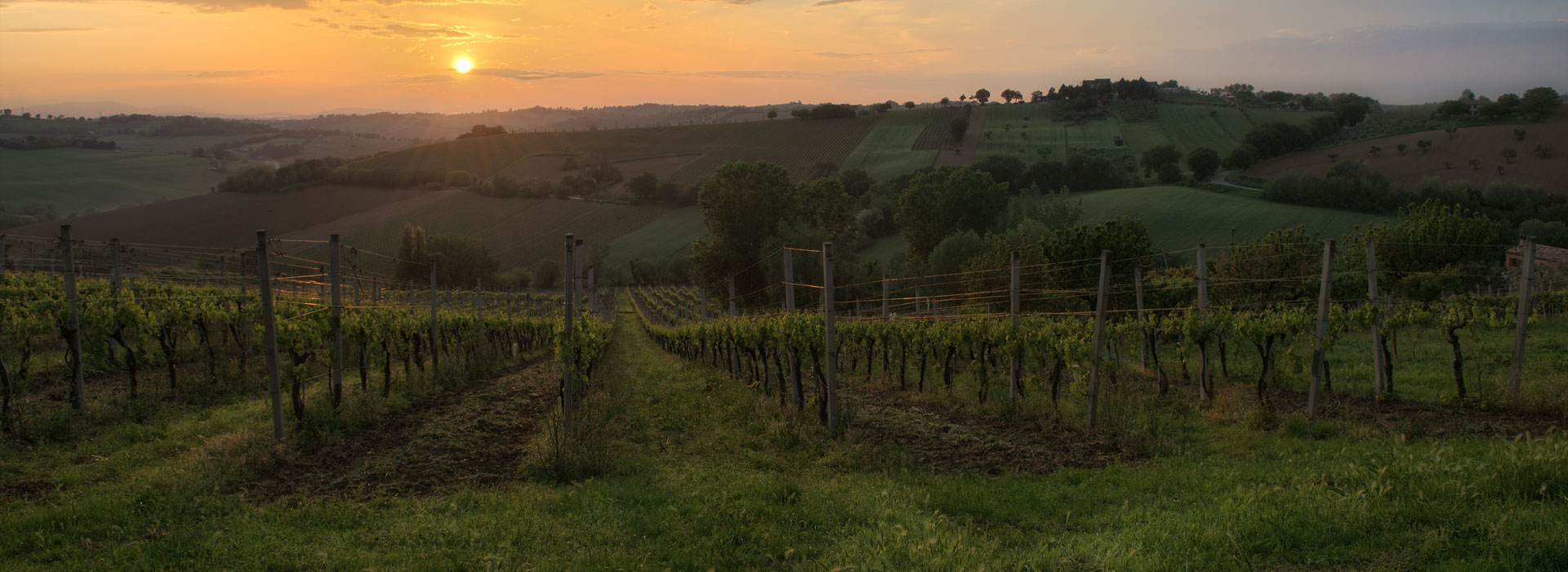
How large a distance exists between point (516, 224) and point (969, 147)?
158ft

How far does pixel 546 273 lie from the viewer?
6438 cm

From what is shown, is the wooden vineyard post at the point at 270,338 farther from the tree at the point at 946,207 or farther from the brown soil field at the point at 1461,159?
the brown soil field at the point at 1461,159

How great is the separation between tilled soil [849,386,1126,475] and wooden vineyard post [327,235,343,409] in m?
7.31

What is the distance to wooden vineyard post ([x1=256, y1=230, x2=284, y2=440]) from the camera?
8.97m

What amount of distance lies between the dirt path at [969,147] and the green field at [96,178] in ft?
241

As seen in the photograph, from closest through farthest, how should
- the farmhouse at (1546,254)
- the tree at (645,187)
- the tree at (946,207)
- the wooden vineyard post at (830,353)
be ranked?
the wooden vineyard post at (830,353) < the farmhouse at (1546,254) < the tree at (946,207) < the tree at (645,187)

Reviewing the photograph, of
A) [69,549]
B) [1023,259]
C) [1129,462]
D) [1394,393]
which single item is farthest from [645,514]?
[1023,259]

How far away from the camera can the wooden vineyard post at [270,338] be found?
29.4 ft

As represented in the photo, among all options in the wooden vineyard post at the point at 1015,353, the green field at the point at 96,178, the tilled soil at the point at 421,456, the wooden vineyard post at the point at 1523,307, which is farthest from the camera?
the green field at the point at 96,178

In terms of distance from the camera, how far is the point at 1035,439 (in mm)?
9445

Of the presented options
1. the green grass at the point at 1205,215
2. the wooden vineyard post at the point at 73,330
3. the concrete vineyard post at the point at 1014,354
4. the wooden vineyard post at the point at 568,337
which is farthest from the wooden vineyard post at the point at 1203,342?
the green grass at the point at 1205,215

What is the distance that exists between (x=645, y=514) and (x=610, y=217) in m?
71.4

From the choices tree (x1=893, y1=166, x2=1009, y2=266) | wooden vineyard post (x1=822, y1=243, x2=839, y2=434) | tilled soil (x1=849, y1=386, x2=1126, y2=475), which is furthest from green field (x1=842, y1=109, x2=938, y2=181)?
wooden vineyard post (x1=822, y1=243, x2=839, y2=434)

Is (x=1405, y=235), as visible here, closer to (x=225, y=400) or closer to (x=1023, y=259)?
(x=1023, y=259)
